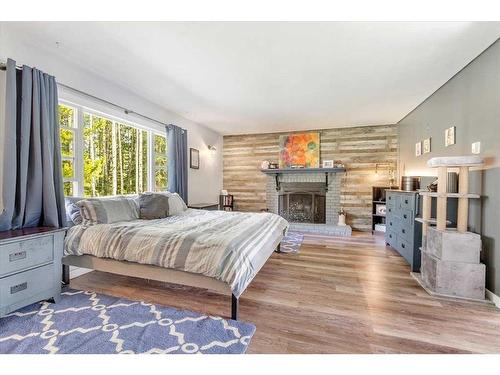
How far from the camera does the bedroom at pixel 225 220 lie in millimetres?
1688

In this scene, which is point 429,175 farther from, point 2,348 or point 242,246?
point 2,348

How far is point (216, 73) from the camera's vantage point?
2.77m

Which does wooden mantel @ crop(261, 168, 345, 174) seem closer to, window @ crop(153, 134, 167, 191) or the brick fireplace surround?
the brick fireplace surround

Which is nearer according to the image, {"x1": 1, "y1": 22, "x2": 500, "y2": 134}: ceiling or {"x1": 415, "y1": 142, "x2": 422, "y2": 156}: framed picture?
{"x1": 1, "y1": 22, "x2": 500, "y2": 134}: ceiling

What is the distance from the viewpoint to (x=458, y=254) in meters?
2.20

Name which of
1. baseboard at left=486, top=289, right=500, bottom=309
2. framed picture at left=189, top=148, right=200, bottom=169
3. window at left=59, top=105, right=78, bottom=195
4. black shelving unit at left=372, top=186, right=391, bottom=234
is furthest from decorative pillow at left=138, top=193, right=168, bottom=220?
black shelving unit at left=372, top=186, right=391, bottom=234

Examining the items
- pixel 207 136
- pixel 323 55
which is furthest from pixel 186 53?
pixel 207 136

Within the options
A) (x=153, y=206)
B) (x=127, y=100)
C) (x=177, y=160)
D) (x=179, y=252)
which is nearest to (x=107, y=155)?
(x=127, y=100)

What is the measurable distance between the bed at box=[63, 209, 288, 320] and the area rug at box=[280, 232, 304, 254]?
1268mm

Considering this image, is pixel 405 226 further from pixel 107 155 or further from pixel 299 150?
pixel 107 155

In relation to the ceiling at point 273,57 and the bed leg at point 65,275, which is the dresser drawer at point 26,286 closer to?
the bed leg at point 65,275

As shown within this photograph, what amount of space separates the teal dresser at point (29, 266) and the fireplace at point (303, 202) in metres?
4.53

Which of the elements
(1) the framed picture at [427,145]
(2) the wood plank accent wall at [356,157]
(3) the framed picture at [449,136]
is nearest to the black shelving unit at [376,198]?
(2) the wood plank accent wall at [356,157]

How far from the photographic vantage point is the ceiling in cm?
195
